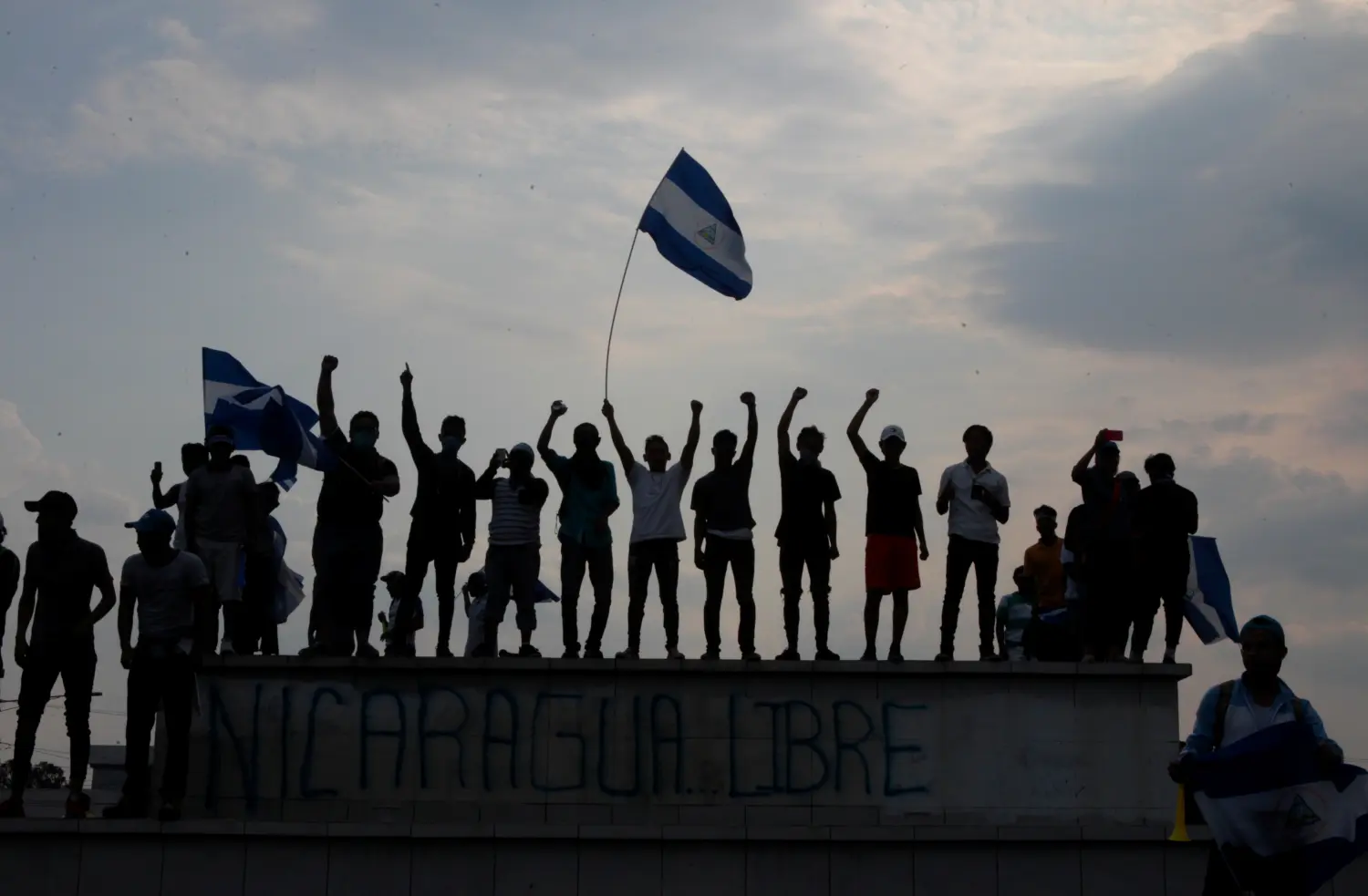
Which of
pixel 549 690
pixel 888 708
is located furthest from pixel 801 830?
pixel 549 690

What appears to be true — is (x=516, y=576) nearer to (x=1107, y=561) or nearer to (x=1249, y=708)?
(x=1107, y=561)

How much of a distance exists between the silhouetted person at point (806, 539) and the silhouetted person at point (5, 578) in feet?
20.6

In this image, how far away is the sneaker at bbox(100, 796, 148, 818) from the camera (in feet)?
46.3

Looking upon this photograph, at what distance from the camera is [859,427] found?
52.8ft

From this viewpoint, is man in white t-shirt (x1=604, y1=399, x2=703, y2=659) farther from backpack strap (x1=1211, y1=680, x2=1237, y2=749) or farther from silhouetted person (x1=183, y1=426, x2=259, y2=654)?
backpack strap (x1=1211, y1=680, x2=1237, y2=749)

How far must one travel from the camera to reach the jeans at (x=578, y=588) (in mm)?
15766

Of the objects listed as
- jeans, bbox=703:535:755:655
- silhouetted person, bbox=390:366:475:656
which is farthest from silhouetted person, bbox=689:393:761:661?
silhouetted person, bbox=390:366:475:656

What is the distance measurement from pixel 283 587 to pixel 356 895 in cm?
391

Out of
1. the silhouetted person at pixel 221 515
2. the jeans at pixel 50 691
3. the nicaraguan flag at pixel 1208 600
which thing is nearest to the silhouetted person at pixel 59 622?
the jeans at pixel 50 691

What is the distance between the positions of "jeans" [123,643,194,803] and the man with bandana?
7.80 metres

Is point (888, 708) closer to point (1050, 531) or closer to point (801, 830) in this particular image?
point (801, 830)

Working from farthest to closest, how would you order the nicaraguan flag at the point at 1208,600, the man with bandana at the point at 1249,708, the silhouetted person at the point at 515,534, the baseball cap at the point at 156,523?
the nicaraguan flag at the point at 1208,600, the silhouetted person at the point at 515,534, the baseball cap at the point at 156,523, the man with bandana at the point at 1249,708

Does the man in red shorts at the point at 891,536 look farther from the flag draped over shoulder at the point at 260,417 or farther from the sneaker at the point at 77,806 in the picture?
the sneaker at the point at 77,806

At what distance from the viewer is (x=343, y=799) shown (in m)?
15.1
